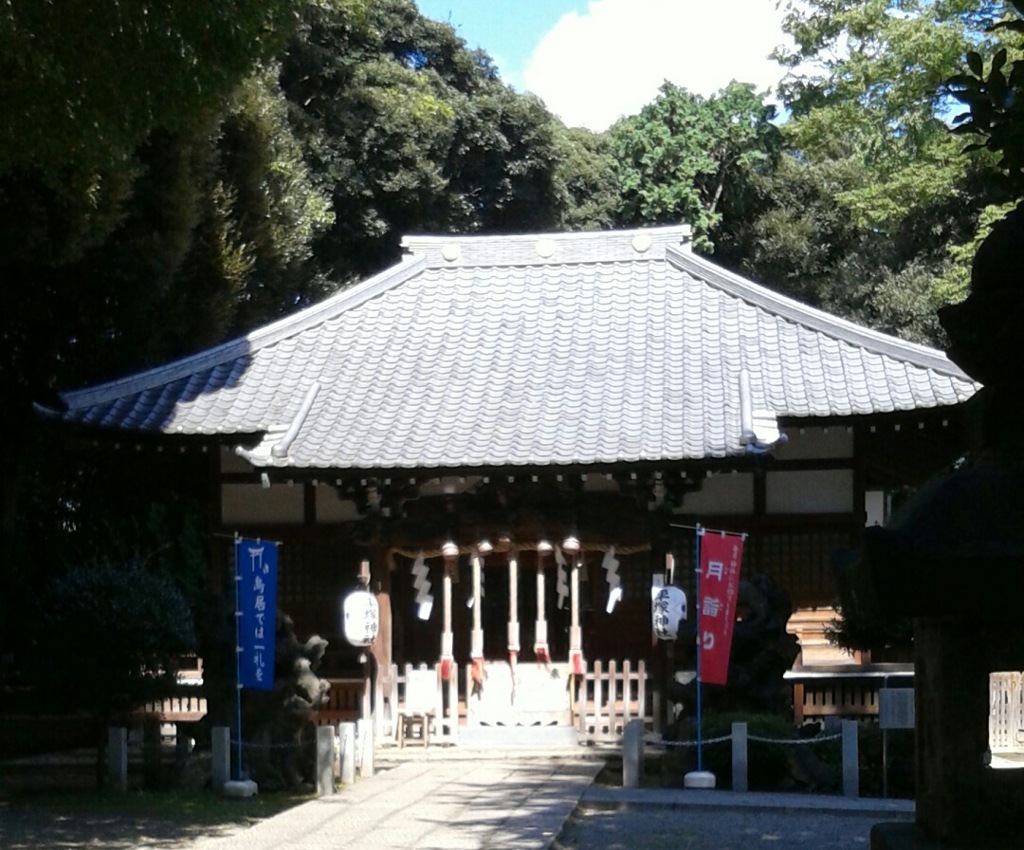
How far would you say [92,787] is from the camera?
45.7 feet

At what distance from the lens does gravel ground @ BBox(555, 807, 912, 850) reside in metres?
10.4

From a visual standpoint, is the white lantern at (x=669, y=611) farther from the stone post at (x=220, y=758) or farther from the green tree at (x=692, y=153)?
the green tree at (x=692, y=153)

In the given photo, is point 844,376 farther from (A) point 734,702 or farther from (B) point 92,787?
(B) point 92,787

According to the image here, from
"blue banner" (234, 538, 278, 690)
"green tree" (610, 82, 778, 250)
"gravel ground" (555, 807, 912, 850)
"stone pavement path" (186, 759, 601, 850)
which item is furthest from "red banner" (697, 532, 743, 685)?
"green tree" (610, 82, 778, 250)

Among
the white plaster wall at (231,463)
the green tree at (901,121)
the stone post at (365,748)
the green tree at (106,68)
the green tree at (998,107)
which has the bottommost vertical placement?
the stone post at (365,748)

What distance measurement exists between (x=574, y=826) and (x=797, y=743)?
3.26 meters

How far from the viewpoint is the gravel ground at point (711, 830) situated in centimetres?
1043

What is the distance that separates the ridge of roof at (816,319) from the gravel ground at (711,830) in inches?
258

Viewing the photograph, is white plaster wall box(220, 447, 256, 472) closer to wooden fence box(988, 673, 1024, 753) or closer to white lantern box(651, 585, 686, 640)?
white lantern box(651, 585, 686, 640)

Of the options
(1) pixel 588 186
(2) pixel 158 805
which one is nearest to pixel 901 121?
(1) pixel 588 186

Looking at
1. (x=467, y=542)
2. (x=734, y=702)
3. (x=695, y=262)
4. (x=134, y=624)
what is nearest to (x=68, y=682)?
(x=134, y=624)

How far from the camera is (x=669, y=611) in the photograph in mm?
15141

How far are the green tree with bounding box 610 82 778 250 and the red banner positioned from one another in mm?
22731

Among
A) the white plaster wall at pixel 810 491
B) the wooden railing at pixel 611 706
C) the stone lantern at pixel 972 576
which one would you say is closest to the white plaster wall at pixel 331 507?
the wooden railing at pixel 611 706
